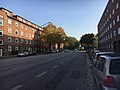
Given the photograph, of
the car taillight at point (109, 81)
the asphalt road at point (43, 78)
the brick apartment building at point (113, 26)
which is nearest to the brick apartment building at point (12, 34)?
the brick apartment building at point (113, 26)

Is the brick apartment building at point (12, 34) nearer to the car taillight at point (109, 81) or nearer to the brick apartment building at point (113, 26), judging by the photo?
the brick apartment building at point (113, 26)

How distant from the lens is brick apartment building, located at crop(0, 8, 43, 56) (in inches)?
1884

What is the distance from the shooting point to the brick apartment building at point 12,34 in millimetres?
47844

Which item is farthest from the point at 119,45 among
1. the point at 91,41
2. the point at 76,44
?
the point at 76,44

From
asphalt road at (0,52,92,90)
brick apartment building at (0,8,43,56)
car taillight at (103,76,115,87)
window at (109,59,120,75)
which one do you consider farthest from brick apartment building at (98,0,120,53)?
car taillight at (103,76,115,87)

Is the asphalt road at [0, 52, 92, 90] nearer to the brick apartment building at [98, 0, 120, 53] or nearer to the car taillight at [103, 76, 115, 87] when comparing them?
the car taillight at [103, 76, 115, 87]

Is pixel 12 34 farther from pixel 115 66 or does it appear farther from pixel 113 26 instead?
pixel 115 66

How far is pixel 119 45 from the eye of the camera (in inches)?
1617

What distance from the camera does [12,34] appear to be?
5344 centimetres

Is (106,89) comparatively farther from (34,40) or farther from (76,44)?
(76,44)

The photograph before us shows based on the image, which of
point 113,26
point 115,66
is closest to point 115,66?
point 115,66

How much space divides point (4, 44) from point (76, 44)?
107m

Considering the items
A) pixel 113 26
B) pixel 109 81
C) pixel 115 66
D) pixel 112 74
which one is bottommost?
pixel 109 81

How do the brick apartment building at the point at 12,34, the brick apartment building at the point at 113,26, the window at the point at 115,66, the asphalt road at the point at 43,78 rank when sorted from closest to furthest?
the window at the point at 115,66 < the asphalt road at the point at 43,78 < the brick apartment building at the point at 113,26 < the brick apartment building at the point at 12,34
